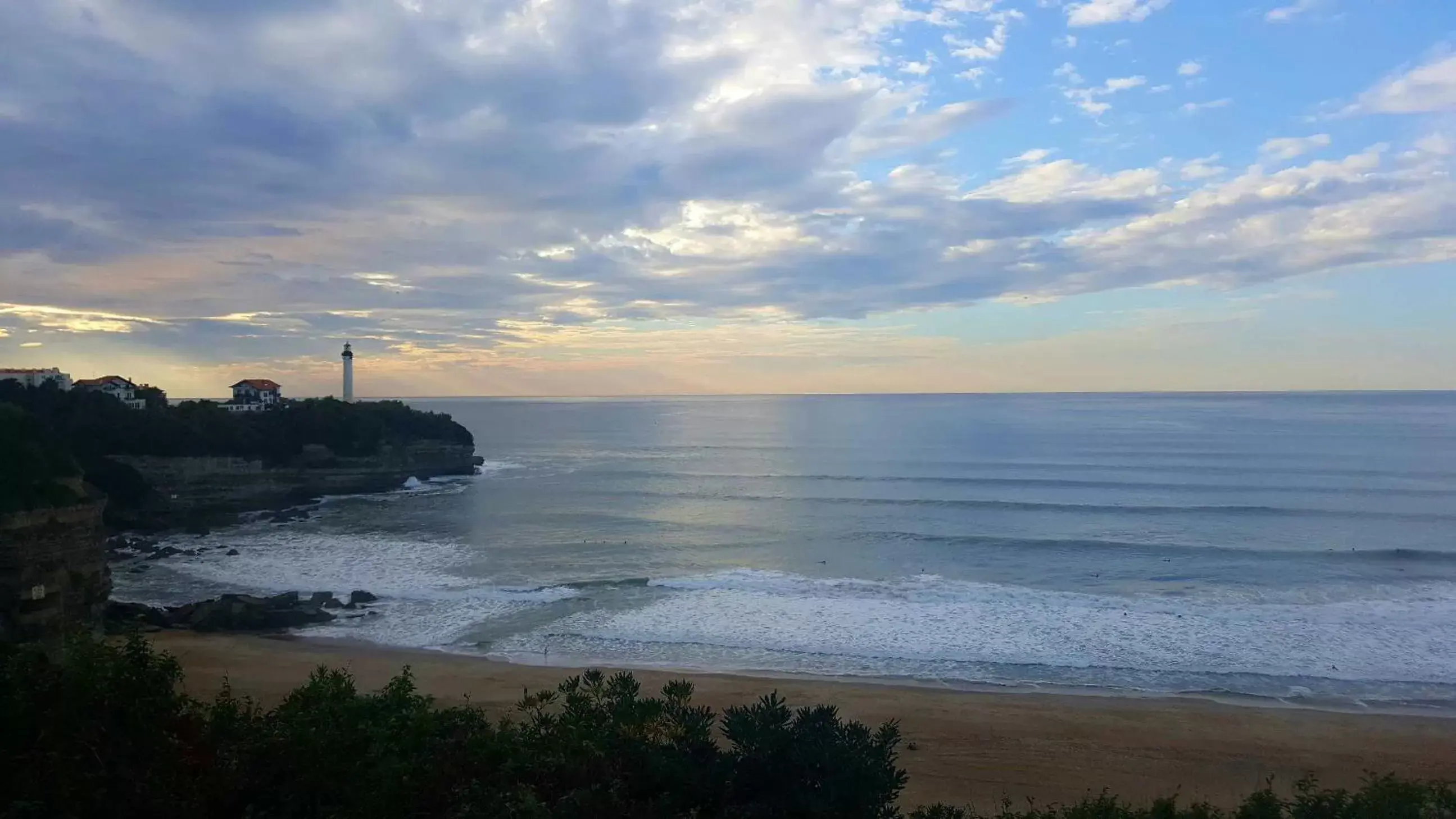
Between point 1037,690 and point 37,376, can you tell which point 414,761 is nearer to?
point 1037,690

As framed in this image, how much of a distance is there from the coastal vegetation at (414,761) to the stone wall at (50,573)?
1379 centimetres

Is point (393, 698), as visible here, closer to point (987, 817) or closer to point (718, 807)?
point (718, 807)

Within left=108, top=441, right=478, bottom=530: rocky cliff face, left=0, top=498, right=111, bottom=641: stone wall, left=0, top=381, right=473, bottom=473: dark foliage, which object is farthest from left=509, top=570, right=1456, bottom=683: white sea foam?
left=0, top=381, right=473, bottom=473: dark foliage

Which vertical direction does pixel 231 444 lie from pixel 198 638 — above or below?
above

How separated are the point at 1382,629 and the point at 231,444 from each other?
182ft

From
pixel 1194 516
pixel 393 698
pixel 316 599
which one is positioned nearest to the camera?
pixel 393 698

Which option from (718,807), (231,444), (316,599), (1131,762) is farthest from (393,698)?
(231,444)

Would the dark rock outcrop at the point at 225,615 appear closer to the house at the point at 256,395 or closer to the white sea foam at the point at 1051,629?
the white sea foam at the point at 1051,629

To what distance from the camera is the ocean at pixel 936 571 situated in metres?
21.5

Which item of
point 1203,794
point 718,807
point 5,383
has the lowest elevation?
point 1203,794

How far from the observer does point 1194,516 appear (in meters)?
40.7

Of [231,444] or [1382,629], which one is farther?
[231,444]

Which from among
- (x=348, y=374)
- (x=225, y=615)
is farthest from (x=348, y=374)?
(x=225, y=615)

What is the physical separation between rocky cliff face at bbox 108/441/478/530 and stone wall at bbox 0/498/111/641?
2233 centimetres
